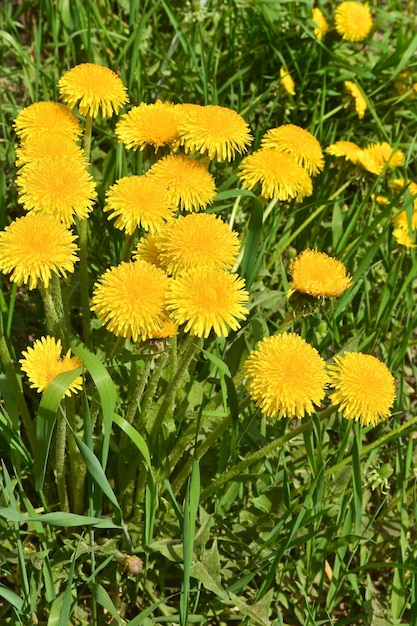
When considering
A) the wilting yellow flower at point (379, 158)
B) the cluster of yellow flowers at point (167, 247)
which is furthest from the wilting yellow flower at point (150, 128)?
the wilting yellow flower at point (379, 158)

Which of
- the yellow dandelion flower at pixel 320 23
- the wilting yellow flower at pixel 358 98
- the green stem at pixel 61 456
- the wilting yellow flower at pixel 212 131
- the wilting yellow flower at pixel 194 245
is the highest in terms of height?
the yellow dandelion flower at pixel 320 23

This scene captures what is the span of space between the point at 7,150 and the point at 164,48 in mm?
940

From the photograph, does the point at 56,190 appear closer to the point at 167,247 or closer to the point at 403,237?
the point at 167,247

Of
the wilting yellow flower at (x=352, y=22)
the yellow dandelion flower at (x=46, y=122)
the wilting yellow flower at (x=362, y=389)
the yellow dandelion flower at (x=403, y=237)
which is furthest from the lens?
the wilting yellow flower at (x=352, y=22)

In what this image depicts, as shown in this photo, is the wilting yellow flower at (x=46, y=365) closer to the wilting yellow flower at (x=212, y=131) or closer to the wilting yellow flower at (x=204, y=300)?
the wilting yellow flower at (x=204, y=300)

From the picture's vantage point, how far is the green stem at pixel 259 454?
1.47 metres

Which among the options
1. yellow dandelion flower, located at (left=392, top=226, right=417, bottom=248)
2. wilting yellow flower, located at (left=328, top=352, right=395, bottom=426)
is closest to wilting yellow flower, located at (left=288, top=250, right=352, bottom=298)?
wilting yellow flower, located at (left=328, top=352, right=395, bottom=426)

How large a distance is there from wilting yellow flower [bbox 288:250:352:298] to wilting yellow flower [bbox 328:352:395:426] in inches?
6.5

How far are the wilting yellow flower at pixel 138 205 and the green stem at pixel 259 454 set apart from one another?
508 mm

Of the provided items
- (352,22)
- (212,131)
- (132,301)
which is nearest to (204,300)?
(132,301)

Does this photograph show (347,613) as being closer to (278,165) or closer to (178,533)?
(178,533)

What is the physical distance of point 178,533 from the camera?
1.65 meters

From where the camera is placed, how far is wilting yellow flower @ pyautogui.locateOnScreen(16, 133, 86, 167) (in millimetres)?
1537

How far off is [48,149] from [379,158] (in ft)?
4.43
